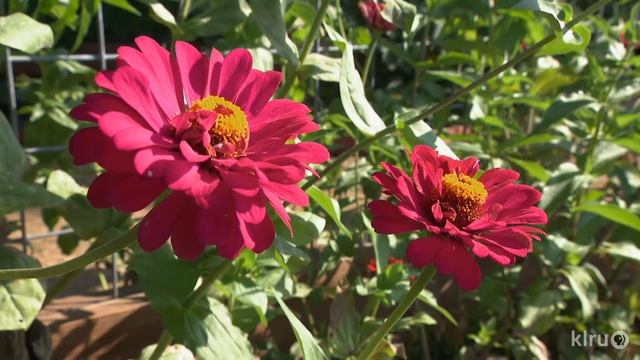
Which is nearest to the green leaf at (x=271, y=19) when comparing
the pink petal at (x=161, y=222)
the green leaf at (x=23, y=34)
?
the green leaf at (x=23, y=34)

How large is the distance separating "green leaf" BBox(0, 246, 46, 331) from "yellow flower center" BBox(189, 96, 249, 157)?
0.38m

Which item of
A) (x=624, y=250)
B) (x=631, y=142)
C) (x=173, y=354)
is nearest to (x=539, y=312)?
(x=624, y=250)

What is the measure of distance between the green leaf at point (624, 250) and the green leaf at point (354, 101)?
27.1 inches

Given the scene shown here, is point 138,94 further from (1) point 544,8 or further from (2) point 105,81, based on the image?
(1) point 544,8

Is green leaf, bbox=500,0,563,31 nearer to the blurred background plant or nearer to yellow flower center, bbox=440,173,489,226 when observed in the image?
the blurred background plant

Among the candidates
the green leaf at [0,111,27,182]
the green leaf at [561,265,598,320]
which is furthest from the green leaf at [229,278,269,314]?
the green leaf at [561,265,598,320]

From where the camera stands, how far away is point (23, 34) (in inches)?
29.9

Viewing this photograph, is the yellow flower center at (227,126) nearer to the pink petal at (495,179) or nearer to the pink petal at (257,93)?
the pink petal at (257,93)

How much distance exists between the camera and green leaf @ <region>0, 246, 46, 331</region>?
2.45 ft

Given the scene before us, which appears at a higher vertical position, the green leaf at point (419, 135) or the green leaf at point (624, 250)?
the green leaf at point (419, 135)

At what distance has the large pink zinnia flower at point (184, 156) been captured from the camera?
44 cm

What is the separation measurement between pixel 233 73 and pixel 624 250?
0.96 meters

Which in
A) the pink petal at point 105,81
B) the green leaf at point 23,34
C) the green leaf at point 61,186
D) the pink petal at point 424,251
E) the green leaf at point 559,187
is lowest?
the green leaf at point 559,187

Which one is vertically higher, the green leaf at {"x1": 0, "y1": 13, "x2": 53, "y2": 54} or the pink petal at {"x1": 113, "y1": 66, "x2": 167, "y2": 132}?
the pink petal at {"x1": 113, "y1": 66, "x2": 167, "y2": 132}
